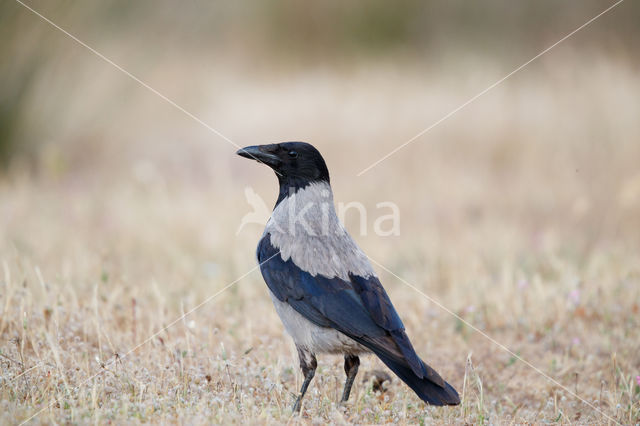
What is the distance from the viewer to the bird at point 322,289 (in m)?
3.54

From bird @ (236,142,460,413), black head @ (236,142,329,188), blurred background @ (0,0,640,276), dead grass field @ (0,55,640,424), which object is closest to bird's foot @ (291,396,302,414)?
bird @ (236,142,460,413)

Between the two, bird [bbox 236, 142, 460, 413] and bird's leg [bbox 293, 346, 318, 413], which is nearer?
bird [bbox 236, 142, 460, 413]

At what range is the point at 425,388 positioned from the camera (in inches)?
136

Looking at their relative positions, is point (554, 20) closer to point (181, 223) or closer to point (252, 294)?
point (181, 223)

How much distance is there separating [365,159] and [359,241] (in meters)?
2.97

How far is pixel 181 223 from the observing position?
739cm

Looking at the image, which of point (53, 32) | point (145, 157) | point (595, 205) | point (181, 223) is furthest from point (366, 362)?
point (145, 157)

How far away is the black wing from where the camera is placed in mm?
3477

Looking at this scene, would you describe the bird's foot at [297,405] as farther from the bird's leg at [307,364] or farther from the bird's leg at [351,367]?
the bird's leg at [351,367]

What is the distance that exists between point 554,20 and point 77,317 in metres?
13.0

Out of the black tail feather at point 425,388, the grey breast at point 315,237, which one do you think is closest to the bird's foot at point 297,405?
the black tail feather at point 425,388

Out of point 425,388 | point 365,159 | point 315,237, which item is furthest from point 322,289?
point 365,159

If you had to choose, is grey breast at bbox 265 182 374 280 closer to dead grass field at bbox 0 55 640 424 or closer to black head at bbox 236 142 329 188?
black head at bbox 236 142 329 188

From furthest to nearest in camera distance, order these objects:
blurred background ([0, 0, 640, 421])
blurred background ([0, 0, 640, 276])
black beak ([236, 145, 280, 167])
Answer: blurred background ([0, 0, 640, 276]) < blurred background ([0, 0, 640, 421]) < black beak ([236, 145, 280, 167])
